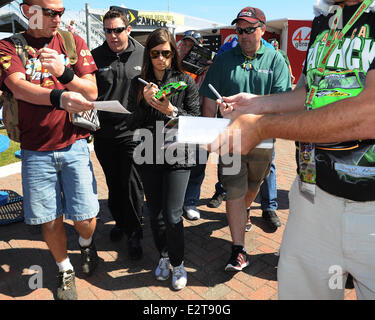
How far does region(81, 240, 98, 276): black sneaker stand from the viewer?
2.83m

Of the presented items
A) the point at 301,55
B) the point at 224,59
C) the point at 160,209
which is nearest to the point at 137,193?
the point at 160,209

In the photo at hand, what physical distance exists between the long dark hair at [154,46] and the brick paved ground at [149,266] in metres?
1.69

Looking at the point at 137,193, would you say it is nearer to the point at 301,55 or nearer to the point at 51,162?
the point at 51,162

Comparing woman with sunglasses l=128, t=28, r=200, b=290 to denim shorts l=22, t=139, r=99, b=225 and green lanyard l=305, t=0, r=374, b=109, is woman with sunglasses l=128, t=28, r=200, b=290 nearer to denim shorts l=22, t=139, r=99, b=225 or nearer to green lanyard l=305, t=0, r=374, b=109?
denim shorts l=22, t=139, r=99, b=225

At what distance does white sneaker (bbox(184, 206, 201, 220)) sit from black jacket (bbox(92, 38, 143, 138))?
1.45 meters

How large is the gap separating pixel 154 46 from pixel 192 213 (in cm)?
221

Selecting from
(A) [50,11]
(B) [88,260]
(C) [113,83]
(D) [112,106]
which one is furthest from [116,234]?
(A) [50,11]

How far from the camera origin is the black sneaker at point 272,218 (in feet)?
12.2

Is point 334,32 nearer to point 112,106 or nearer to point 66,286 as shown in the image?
point 112,106

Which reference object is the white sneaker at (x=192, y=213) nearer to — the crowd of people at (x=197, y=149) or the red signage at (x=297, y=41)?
the crowd of people at (x=197, y=149)

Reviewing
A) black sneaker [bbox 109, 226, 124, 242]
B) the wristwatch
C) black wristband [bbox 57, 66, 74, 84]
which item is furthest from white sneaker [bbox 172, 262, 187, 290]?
black wristband [bbox 57, 66, 74, 84]

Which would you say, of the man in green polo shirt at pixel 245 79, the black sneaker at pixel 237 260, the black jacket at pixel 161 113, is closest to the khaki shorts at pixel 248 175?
the man in green polo shirt at pixel 245 79

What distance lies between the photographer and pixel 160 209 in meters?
2.71
